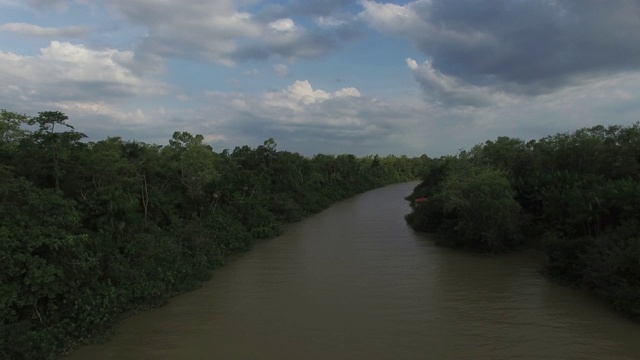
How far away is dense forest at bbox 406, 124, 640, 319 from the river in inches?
28.1

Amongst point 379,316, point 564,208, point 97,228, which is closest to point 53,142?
point 97,228

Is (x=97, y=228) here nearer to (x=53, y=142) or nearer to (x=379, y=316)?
(x=53, y=142)

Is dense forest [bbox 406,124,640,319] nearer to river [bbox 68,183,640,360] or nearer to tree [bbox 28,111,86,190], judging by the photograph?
river [bbox 68,183,640,360]

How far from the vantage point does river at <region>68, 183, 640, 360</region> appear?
9.19 m

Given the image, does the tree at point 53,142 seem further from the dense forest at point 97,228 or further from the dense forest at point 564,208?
the dense forest at point 564,208

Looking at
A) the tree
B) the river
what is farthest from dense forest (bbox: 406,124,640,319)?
the tree

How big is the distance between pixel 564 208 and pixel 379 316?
8.75 meters

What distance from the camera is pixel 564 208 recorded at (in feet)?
51.2

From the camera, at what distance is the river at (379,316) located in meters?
9.19

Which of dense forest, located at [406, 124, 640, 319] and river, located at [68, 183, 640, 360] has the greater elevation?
dense forest, located at [406, 124, 640, 319]

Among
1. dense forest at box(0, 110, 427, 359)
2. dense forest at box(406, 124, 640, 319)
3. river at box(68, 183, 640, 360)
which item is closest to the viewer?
dense forest at box(0, 110, 427, 359)

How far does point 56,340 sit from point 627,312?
1278 cm

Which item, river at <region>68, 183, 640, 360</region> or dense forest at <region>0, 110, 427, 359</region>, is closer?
dense forest at <region>0, 110, 427, 359</region>

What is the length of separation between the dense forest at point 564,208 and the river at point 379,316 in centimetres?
71
